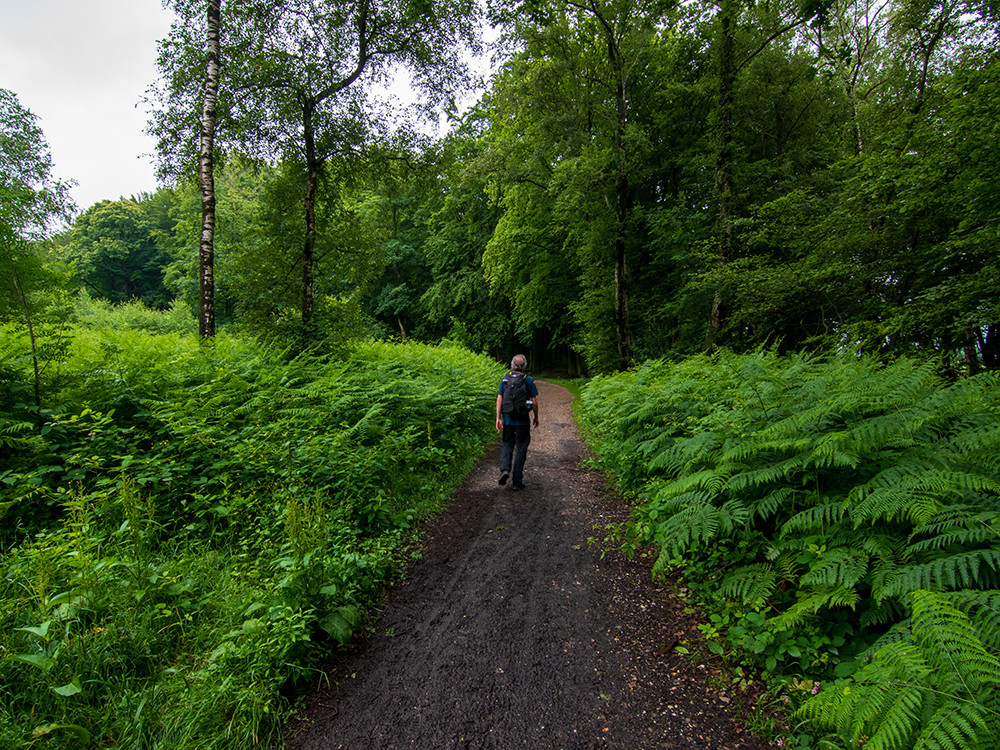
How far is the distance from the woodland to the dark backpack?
1547 mm

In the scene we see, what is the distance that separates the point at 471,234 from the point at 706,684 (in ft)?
99.3

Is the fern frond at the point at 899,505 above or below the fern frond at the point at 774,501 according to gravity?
above

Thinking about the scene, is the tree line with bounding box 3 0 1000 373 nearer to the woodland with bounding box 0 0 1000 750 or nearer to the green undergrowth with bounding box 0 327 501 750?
the woodland with bounding box 0 0 1000 750

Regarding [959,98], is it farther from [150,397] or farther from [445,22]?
[150,397]

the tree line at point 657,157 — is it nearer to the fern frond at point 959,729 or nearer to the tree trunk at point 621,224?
the tree trunk at point 621,224

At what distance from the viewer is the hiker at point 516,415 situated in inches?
231

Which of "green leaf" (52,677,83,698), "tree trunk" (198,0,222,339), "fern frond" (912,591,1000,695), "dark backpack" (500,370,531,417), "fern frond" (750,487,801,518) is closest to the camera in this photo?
"fern frond" (912,591,1000,695)

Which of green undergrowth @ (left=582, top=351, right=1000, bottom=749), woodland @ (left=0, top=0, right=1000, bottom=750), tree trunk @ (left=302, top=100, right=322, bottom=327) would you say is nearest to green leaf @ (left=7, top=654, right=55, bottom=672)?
woodland @ (left=0, top=0, right=1000, bottom=750)

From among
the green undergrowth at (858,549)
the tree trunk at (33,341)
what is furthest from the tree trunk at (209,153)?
the green undergrowth at (858,549)

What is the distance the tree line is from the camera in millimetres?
6992

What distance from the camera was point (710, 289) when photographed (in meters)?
13.1

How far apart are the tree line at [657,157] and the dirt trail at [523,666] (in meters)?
5.58

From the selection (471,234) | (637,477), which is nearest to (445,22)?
(637,477)

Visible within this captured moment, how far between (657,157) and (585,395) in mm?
12267
